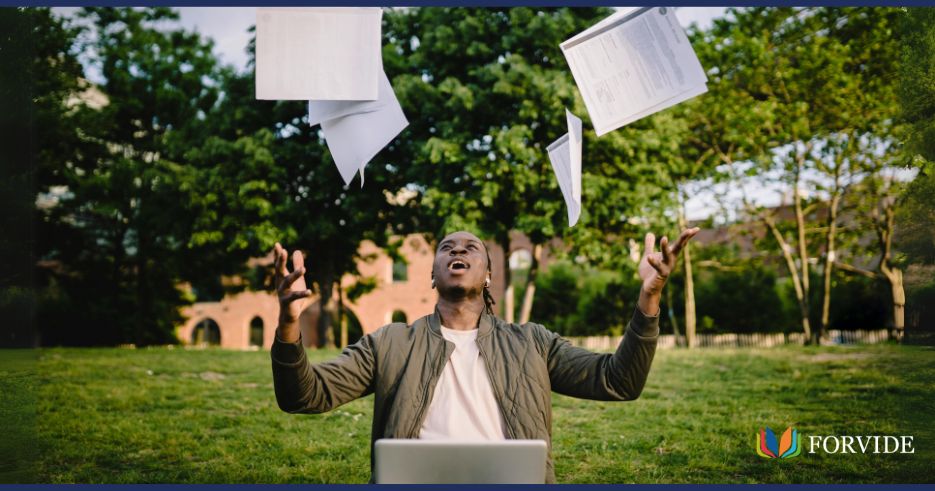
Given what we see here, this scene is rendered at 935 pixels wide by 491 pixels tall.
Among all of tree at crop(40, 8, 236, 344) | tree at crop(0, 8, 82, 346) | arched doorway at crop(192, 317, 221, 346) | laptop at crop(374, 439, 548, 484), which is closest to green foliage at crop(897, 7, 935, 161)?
laptop at crop(374, 439, 548, 484)

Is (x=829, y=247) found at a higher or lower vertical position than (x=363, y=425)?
higher

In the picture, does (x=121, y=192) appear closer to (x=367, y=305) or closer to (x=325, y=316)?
(x=325, y=316)

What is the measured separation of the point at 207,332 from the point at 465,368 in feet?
130

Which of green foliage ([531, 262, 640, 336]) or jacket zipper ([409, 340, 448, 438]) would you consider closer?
jacket zipper ([409, 340, 448, 438])

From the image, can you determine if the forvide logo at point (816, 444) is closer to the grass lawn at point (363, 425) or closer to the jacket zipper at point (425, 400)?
the grass lawn at point (363, 425)

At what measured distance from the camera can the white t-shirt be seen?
322 centimetres

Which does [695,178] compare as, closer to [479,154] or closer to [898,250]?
[479,154]

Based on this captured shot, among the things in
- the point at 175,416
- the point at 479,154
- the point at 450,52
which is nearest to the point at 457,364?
the point at 175,416

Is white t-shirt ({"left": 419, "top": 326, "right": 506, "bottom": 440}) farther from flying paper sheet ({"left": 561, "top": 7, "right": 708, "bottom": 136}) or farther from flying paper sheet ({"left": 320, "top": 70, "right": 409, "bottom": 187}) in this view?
flying paper sheet ({"left": 561, "top": 7, "right": 708, "bottom": 136})

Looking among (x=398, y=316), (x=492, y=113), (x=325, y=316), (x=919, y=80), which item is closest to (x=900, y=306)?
(x=919, y=80)

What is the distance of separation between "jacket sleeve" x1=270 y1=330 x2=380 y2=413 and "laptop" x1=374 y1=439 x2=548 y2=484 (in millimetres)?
678

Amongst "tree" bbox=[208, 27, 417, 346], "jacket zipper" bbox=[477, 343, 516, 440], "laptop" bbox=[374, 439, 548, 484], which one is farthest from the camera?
"tree" bbox=[208, 27, 417, 346]

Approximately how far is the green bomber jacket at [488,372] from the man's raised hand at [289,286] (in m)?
0.22

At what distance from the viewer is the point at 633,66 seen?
12.0ft
